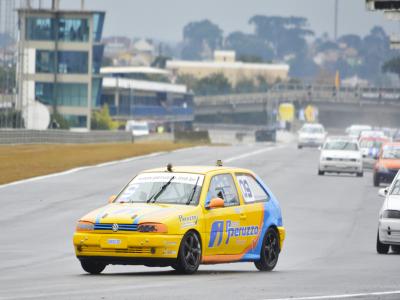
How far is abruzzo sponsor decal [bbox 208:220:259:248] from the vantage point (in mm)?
17078

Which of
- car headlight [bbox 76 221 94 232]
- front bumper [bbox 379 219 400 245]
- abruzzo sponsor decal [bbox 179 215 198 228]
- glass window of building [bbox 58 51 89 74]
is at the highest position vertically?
glass window of building [bbox 58 51 89 74]

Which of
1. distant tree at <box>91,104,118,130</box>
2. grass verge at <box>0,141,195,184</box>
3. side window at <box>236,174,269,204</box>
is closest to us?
side window at <box>236,174,269,204</box>

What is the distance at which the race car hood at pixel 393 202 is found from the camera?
21.6m

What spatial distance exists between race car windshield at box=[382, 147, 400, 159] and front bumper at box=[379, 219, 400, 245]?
2315 cm

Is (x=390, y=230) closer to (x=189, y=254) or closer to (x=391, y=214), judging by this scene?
(x=391, y=214)

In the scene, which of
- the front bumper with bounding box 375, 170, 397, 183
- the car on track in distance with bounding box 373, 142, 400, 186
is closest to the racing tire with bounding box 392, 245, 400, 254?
the car on track in distance with bounding box 373, 142, 400, 186

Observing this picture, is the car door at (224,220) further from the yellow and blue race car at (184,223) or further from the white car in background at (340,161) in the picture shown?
the white car in background at (340,161)

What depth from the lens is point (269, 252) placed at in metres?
18.3

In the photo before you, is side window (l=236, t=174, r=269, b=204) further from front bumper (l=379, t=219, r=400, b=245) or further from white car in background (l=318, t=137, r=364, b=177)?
white car in background (l=318, t=137, r=364, b=177)

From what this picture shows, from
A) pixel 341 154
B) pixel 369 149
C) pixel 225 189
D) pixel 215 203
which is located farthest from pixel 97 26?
pixel 215 203

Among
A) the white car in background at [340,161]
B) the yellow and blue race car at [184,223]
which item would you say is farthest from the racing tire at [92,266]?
the white car in background at [340,161]

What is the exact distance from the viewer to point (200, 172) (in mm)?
17547

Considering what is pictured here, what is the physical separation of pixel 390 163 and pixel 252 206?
26.6 m

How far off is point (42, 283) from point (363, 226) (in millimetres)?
15289
